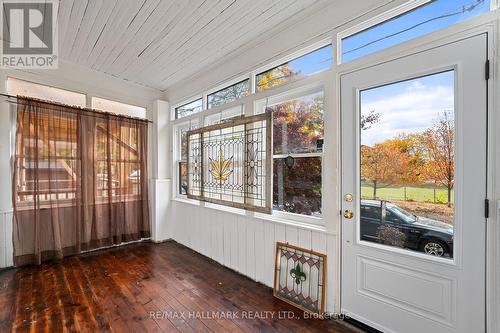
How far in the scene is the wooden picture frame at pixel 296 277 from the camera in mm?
2135

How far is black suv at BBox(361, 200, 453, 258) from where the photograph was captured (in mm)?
1606

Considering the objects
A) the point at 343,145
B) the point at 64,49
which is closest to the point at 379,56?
the point at 343,145

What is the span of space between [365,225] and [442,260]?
53cm

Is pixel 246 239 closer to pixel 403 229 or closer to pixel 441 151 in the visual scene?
pixel 403 229

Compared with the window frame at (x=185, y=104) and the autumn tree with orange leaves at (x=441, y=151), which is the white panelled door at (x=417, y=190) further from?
the window frame at (x=185, y=104)

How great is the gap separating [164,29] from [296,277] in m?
2.97

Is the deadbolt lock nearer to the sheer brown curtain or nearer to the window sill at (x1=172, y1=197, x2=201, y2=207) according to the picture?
the window sill at (x1=172, y1=197, x2=201, y2=207)

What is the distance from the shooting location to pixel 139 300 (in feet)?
7.75

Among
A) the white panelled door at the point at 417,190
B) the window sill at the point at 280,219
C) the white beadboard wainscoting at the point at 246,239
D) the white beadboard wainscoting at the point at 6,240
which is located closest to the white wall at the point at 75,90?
the white beadboard wainscoting at the point at 6,240

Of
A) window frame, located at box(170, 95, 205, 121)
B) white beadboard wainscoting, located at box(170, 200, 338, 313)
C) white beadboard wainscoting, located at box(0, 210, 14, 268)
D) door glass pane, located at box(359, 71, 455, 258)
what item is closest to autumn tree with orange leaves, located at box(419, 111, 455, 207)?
door glass pane, located at box(359, 71, 455, 258)

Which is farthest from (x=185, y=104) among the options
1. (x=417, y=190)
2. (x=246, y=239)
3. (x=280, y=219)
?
(x=417, y=190)

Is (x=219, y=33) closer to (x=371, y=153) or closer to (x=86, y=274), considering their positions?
(x=371, y=153)

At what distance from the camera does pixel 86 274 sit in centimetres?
292

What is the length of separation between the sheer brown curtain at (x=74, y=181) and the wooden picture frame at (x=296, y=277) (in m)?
2.83
